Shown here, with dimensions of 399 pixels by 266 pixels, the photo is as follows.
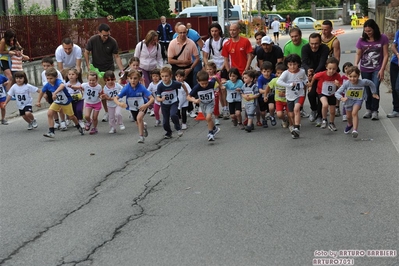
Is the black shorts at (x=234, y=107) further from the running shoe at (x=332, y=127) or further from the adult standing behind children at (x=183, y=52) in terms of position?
the adult standing behind children at (x=183, y=52)

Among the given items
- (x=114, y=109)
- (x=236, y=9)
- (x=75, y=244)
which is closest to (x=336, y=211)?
(x=75, y=244)

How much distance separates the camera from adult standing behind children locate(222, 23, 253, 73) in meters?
12.8

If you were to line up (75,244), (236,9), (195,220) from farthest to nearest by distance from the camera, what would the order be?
1. (236,9)
2. (195,220)
3. (75,244)

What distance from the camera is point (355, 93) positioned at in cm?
1059

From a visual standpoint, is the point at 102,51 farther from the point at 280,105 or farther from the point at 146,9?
the point at 146,9

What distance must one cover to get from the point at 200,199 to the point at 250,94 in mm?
4738

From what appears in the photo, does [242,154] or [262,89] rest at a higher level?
[262,89]

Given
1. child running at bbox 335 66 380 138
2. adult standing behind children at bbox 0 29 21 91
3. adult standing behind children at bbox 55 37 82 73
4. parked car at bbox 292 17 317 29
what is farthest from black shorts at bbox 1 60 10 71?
parked car at bbox 292 17 317 29

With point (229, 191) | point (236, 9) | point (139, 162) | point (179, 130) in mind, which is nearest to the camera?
point (229, 191)

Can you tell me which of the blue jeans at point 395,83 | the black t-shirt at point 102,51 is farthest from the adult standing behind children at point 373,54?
the black t-shirt at point 102,51

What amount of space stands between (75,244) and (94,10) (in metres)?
29.7

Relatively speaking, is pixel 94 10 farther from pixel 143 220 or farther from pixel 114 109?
pixel 143 220

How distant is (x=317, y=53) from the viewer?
37.9 ft

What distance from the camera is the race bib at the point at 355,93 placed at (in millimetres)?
10578
